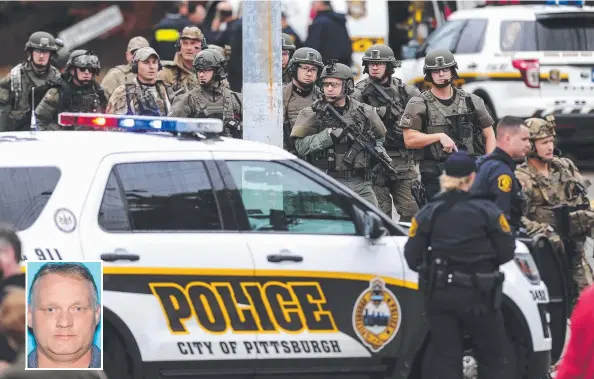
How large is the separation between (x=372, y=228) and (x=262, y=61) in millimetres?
2380

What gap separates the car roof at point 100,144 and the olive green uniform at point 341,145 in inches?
99.7

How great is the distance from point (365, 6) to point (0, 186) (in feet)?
52.5

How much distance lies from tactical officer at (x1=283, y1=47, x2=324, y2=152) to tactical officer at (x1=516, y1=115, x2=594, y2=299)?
88.9 inches

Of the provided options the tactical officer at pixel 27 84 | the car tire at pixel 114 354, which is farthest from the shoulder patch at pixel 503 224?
the tactical officer at pixel 27 84

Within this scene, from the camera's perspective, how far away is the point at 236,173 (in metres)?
8.19

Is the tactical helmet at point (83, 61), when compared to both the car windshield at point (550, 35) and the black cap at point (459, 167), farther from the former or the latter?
the black cap at point (459, 167)

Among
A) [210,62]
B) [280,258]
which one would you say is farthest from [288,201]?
[210,62]

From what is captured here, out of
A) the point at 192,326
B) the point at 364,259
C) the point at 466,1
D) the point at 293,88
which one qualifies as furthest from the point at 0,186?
the point at 466,1

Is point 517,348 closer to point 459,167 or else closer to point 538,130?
point 459,167

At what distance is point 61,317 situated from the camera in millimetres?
6293

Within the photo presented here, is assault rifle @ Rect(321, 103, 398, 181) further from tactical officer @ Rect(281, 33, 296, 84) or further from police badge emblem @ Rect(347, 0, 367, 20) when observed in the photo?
police badge emblem @ Rect(347, 0, 367, 20)

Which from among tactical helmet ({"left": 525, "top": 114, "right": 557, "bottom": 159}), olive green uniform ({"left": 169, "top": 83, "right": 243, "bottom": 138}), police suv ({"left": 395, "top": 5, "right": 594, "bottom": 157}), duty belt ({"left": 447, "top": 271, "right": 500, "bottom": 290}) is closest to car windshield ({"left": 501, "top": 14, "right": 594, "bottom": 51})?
police suv ({"left": 395, "top": 5, "right": 594, "bottom": 157})

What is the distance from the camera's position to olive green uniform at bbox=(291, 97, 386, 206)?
35.9ft

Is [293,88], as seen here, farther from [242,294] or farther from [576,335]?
[576,335]
